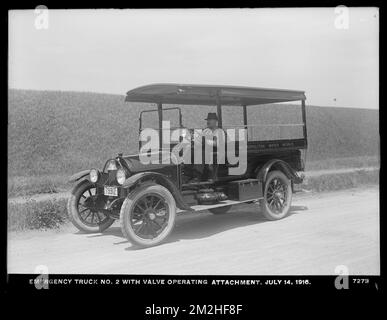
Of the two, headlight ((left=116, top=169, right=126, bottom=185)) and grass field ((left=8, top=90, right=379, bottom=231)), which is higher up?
grass field ((left=8, top=90, right=379, bottom=231))

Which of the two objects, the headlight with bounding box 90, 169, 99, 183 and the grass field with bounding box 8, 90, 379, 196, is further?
the grass field with bounding box 8, 90, 379, 196

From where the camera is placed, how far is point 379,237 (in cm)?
520

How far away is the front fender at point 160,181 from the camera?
5.73 meters

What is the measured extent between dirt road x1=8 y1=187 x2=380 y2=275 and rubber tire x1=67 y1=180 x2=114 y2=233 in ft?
0.47

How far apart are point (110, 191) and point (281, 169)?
3.57 m

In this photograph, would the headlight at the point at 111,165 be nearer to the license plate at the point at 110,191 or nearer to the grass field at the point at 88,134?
the license plate at the point at 110,191

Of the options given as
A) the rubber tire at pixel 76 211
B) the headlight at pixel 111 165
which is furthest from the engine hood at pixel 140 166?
the rubber tire at pixel 76 211

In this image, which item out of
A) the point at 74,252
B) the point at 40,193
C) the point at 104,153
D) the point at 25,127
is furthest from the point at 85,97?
the point at 74,252

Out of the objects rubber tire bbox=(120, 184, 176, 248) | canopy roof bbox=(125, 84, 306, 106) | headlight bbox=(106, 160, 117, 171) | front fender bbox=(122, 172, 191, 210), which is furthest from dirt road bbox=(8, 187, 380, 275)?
canopy roof bbox=(125, 84, 306, 106)

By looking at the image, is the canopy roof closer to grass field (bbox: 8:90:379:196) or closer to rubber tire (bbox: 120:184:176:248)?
rubber tire (bbox: 120:184:176:248)

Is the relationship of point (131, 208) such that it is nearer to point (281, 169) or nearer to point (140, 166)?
point (140, 166)

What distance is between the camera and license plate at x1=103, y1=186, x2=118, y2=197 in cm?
609

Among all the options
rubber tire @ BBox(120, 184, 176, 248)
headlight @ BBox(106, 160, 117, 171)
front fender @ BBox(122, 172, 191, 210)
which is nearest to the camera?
rubber tire @ BBox(120, 184, 176, 248)

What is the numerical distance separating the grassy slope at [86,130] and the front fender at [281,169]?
5935 mm
